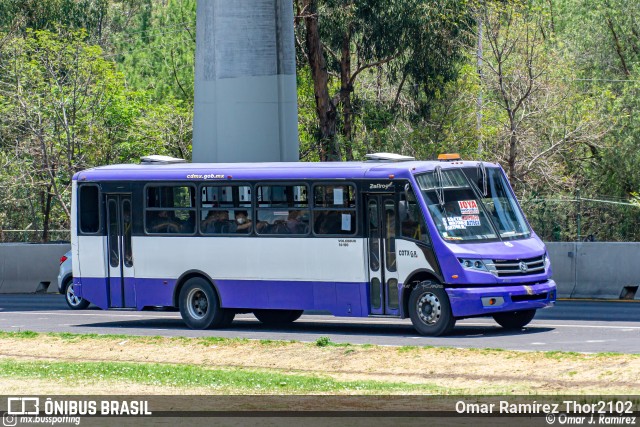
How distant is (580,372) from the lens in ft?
45.1

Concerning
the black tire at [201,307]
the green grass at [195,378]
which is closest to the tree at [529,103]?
the black tire at [201,307]

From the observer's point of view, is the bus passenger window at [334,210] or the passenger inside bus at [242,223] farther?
the passenger inside bus at [242,223]

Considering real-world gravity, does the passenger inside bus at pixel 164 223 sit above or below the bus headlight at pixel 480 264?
above

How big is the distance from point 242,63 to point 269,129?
5.26 ft

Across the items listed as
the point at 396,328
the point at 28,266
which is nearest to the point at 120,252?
the point at 396,328

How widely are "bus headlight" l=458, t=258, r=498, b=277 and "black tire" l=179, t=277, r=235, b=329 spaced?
495cm

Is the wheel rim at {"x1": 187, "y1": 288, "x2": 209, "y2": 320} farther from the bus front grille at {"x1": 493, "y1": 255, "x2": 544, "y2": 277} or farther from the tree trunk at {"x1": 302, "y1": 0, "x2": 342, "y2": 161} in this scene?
the tree trunk at {"x1": 302, "y1": 0, "x2": 342, "y2": 161}

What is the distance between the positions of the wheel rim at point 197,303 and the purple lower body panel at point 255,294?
0.35 meters

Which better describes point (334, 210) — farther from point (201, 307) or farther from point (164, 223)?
point (164, 223)

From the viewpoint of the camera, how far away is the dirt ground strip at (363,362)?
13.3 m

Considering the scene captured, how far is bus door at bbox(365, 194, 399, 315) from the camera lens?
19.6 m

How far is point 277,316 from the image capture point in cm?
2262

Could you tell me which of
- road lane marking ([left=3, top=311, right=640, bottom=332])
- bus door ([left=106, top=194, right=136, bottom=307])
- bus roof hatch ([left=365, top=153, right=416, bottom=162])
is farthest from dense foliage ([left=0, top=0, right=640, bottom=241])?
bus door ([left=106, top=194, right=136, bottom=307])

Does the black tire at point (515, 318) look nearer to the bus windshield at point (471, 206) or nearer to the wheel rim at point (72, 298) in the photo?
the bus windshield at point (471, 206)
